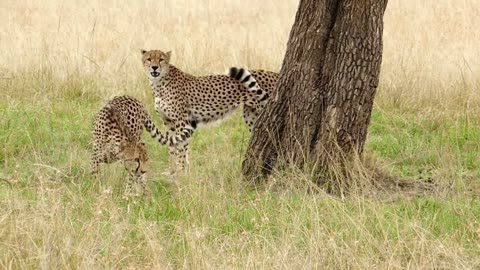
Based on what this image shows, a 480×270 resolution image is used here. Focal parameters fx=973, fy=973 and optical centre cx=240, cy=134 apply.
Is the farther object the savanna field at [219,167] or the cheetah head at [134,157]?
the cheetah head at [134,157]

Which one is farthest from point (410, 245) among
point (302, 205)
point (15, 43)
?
point (15, 43)

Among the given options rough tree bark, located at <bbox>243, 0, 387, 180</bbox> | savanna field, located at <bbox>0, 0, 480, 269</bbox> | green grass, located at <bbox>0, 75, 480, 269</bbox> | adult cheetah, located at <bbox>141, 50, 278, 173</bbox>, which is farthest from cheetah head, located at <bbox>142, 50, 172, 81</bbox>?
rough tree bark, located at <bbox>243, 0, 387, 180</bbox>

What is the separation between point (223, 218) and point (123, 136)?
5.19 ft

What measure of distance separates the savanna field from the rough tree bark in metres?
0.22

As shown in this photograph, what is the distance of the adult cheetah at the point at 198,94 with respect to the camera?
23.1ft

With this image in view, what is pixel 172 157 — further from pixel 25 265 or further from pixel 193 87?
pixel 25 265

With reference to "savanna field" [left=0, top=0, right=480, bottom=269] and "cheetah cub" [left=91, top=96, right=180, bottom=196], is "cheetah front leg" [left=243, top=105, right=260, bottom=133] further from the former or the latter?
"cheetah cub" [left=91, top=96, right=180, bottom=196]

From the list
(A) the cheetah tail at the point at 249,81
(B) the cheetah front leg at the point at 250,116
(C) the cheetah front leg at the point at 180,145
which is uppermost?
(A) the cheetah tail at the point at 249,81

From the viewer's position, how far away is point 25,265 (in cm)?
385

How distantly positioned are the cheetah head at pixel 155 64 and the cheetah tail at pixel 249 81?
51 cm

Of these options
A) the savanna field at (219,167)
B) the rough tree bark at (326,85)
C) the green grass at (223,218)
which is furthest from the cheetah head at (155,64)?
the rough tree bark at (326,85)

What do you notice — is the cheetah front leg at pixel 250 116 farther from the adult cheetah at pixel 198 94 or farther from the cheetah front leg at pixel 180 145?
the cheetah front leg at pixel 180 145

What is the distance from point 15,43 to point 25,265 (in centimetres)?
580

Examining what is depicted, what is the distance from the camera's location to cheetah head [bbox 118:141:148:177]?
582cm
